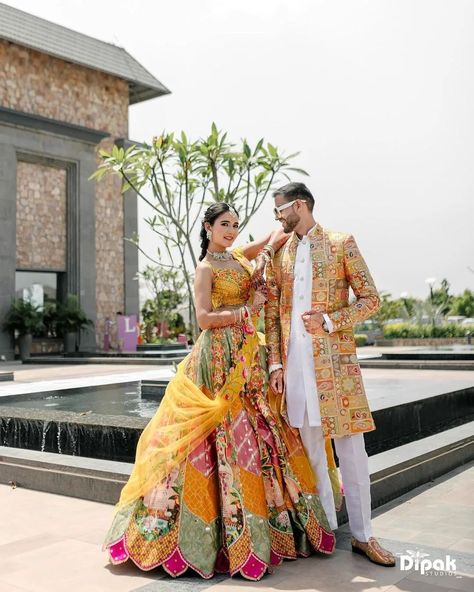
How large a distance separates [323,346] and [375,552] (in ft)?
3.26

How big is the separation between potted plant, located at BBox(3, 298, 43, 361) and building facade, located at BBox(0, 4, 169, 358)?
0.95 feet

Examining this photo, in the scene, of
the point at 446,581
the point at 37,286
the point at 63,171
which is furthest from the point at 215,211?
the point at 63,171

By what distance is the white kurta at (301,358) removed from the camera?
3.18m

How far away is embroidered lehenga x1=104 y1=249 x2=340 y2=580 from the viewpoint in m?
3.02

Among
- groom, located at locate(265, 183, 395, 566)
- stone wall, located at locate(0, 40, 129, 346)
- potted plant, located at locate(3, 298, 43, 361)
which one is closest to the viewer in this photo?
groom, located at locate(265, 183, 395, 566)

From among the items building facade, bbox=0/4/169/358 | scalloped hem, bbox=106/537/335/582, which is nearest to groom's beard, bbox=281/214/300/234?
scalloped hem, bbox=106/537/335/582

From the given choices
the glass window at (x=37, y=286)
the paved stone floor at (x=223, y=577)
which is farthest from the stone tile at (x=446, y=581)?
the glass window at (x=37, y=286)

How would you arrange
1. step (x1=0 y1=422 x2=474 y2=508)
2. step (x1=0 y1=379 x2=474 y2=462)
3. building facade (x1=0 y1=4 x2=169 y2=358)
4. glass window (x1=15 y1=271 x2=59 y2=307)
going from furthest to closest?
glass window (x1=15 y1=271 x2=59 y2=307) < building facade (x1=0 y1=4 x2=169 y2=358) < step (x1=0 y1=379 x2=474 y2=462) < step (x1=0 y1=422 x2=474 y2=508)

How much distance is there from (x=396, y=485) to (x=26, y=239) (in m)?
19.7

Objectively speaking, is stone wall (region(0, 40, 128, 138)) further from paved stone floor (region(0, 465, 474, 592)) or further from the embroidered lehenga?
the embroidered lehenga

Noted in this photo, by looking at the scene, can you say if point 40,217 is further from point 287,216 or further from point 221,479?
point 221,479

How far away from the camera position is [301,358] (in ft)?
10.5

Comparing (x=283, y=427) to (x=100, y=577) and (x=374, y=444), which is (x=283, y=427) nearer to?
(x=100, y=577)

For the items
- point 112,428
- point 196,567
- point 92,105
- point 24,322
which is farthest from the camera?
point 92,105
